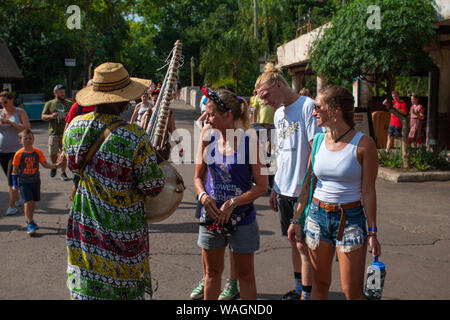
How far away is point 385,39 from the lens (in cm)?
993

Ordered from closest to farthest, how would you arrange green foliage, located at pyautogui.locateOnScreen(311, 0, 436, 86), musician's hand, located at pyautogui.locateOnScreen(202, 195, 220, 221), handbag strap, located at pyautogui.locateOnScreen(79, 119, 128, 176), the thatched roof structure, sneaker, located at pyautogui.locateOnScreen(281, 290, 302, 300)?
handbag strap, located at pyautogui.locateOnScreen(79, 119, 128, 176), musician's hand, located at pyautogui.locateOnScreen(202, 195, 220, 221), sneaker, located at pyautogui.locateOnScreen(281, 290, 302, 300), green foliage, located at pyautogui.locateOnScreen(311, 0, 436, 86), the thatched roof structure

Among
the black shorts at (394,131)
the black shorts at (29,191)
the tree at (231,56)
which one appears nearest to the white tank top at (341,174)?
the black shorts at (29,191)

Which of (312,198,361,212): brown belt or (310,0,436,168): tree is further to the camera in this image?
(310,0,436,168): tree

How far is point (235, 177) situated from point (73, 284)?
4.29 feet

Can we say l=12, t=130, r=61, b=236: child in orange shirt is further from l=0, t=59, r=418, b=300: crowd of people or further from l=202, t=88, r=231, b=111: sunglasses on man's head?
l=202, t=88, r=231, b=111: sunglasses on man's head

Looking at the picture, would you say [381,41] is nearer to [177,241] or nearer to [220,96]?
[177,241]

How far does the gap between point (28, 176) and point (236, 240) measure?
4.00 m

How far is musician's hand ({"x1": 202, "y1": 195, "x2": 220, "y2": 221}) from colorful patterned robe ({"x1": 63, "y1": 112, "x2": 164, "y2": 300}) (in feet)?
2.31

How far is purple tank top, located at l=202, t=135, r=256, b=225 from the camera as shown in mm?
3438

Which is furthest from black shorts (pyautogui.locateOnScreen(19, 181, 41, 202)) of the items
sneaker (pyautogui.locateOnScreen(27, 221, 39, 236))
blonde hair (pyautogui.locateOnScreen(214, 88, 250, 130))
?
blonde hair (pyautogui.locateOnScreen(214, 88, 250, 130))

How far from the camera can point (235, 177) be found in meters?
3.44

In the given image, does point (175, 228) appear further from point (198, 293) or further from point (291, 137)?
point (291, 137)

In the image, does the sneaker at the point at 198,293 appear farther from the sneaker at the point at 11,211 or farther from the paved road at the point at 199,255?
the sneaker at the point at 11,211

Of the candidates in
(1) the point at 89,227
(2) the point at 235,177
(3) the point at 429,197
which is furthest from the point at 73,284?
(3) the point at 429,197
